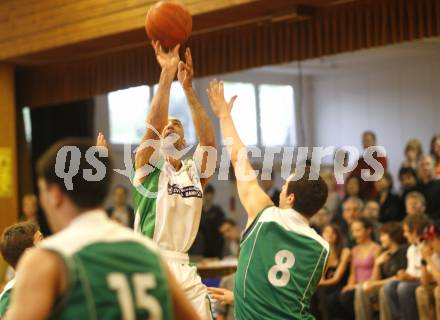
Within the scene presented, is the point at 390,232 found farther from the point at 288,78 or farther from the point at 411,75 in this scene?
the point at 288,78

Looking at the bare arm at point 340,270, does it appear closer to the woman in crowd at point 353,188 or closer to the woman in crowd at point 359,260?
the woman in crowd at point 359,260

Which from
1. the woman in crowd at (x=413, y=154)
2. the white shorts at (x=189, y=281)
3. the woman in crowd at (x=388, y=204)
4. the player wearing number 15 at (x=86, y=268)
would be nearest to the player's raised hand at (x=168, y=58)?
the white shorts at (x=189, y=281)

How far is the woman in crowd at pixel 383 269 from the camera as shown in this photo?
28.7 ft

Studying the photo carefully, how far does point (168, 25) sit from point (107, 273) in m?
3.17

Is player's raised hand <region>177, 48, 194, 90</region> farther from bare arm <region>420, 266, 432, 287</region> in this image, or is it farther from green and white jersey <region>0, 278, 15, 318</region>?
bare arm <region>420, 266, 432, 287</region>

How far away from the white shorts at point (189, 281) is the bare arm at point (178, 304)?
83.1 inches


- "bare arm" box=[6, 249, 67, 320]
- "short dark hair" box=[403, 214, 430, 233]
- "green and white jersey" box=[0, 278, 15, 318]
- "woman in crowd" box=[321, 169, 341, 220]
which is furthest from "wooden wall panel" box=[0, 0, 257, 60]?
"bare arm" box=[6, 249, 67, 320]

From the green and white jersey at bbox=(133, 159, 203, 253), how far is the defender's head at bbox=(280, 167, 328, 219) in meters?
0.85

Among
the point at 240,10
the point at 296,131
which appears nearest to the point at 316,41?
the point at 240,10

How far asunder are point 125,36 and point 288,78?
341 inches

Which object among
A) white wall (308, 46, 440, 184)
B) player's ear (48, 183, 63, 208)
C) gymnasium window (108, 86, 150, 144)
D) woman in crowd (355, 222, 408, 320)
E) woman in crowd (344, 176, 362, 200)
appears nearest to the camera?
player's ear (48, 183, 63, 208)

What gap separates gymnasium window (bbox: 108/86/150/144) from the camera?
Answer: 1546 cm

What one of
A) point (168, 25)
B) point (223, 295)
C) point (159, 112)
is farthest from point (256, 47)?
point (223, 295)

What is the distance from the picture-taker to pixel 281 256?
13.3 ft
